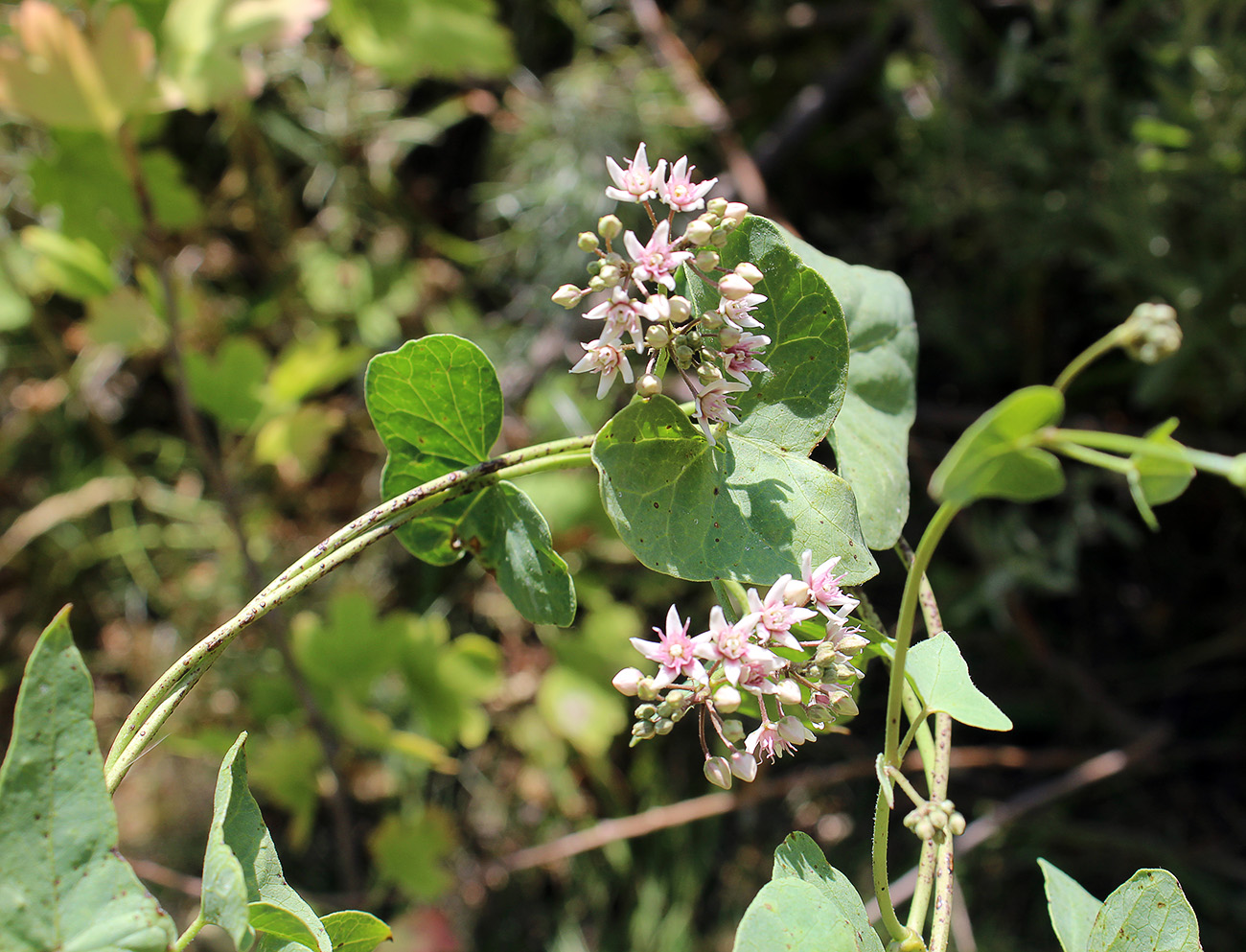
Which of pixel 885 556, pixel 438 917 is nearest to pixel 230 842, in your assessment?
pixel 885 556

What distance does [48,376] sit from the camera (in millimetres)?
2125

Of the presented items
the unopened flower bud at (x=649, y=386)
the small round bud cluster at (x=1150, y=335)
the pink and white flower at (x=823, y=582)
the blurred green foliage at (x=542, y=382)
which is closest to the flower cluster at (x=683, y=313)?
the unopened flower bud at (x=649, y=386)

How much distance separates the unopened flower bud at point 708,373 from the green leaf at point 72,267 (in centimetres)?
136

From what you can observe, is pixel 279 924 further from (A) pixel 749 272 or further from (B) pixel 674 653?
(A) pixel 749 272

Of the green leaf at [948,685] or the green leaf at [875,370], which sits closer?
the green leaf at [948,685]

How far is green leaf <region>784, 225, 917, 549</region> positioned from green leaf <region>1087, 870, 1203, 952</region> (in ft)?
0.97

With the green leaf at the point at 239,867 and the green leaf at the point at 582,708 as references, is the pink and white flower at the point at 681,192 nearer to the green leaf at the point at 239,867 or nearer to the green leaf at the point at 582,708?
the green leaf at the point at 239,867

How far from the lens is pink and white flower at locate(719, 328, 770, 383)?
21.9 inches

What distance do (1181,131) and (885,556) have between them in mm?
848

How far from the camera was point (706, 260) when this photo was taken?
0.54m

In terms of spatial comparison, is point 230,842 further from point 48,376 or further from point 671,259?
point 48,376

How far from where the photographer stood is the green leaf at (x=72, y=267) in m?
1.43

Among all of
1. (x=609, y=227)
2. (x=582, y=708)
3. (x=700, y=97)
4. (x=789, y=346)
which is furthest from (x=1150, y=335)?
(x=700, y=97)

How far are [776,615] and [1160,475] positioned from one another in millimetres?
223
